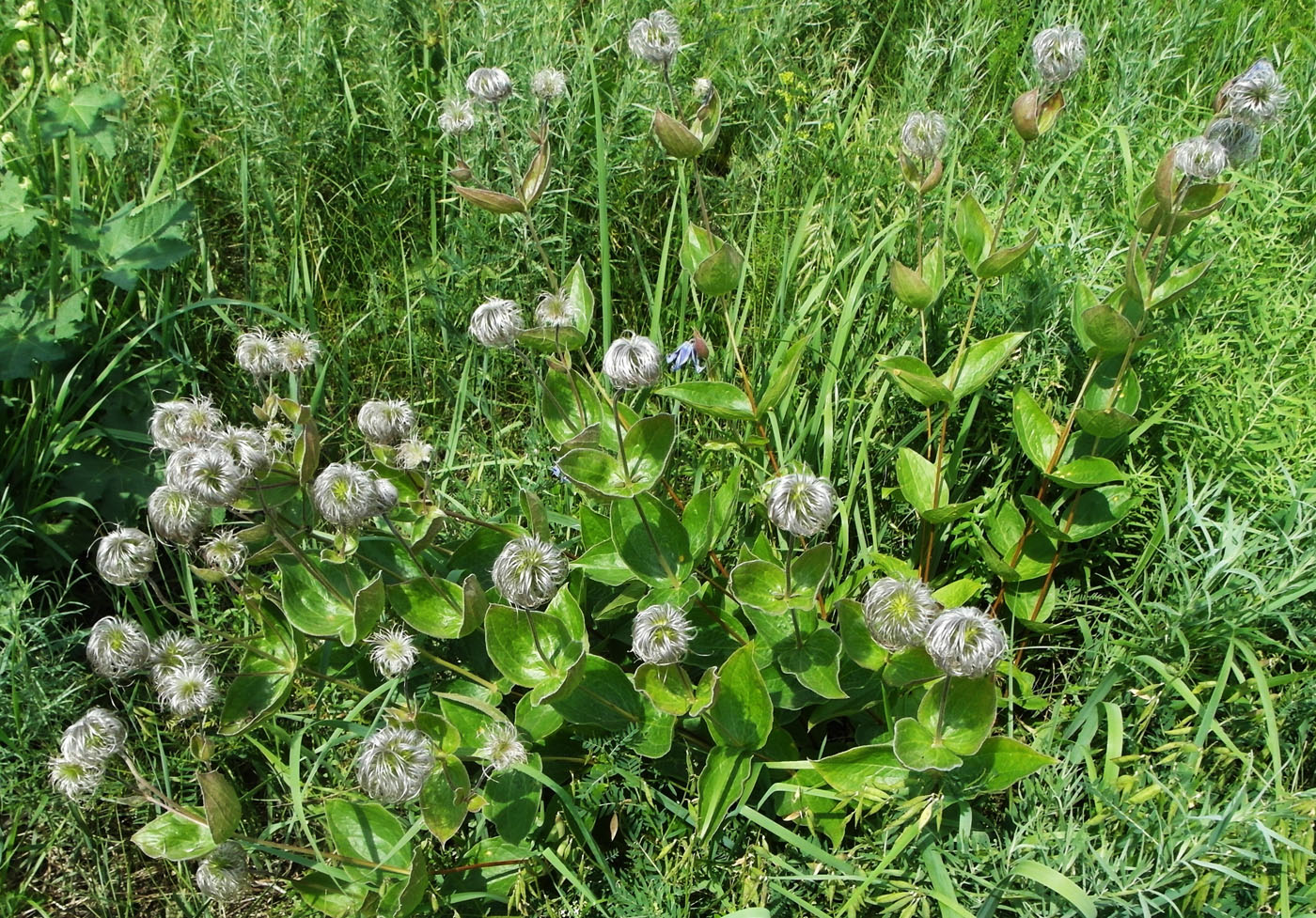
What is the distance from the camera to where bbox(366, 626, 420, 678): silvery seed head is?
2.69 meters

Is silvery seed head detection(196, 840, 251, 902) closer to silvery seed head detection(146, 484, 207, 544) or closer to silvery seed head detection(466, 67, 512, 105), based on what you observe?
silvery seed head detection(146, 484, 207, 544)

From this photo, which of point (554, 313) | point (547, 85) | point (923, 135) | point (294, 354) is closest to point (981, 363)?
point (923, 135)

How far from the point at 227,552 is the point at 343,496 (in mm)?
537

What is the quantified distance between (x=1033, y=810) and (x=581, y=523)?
1333 millimetres

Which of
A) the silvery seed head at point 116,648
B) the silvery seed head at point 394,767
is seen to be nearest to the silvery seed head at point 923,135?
the silvery seed head at point 394,767

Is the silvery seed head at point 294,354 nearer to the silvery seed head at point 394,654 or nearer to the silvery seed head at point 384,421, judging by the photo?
the silvery seed head at point 384,421

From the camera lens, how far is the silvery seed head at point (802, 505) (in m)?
2.33

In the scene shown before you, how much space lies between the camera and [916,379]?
283 centimetres

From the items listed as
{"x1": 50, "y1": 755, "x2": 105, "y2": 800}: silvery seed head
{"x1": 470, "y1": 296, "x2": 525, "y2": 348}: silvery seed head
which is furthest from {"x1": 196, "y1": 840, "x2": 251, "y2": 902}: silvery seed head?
{"x1": 470, "y1": 296, "x2": 525, "y2": 348}: silvery seed head

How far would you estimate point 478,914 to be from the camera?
2820 millimetres

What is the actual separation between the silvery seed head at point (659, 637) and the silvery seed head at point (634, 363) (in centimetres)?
55

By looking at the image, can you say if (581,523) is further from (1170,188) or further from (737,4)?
(737,4)

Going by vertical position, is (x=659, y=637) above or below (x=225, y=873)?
above

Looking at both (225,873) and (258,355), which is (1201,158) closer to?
(258,355)
